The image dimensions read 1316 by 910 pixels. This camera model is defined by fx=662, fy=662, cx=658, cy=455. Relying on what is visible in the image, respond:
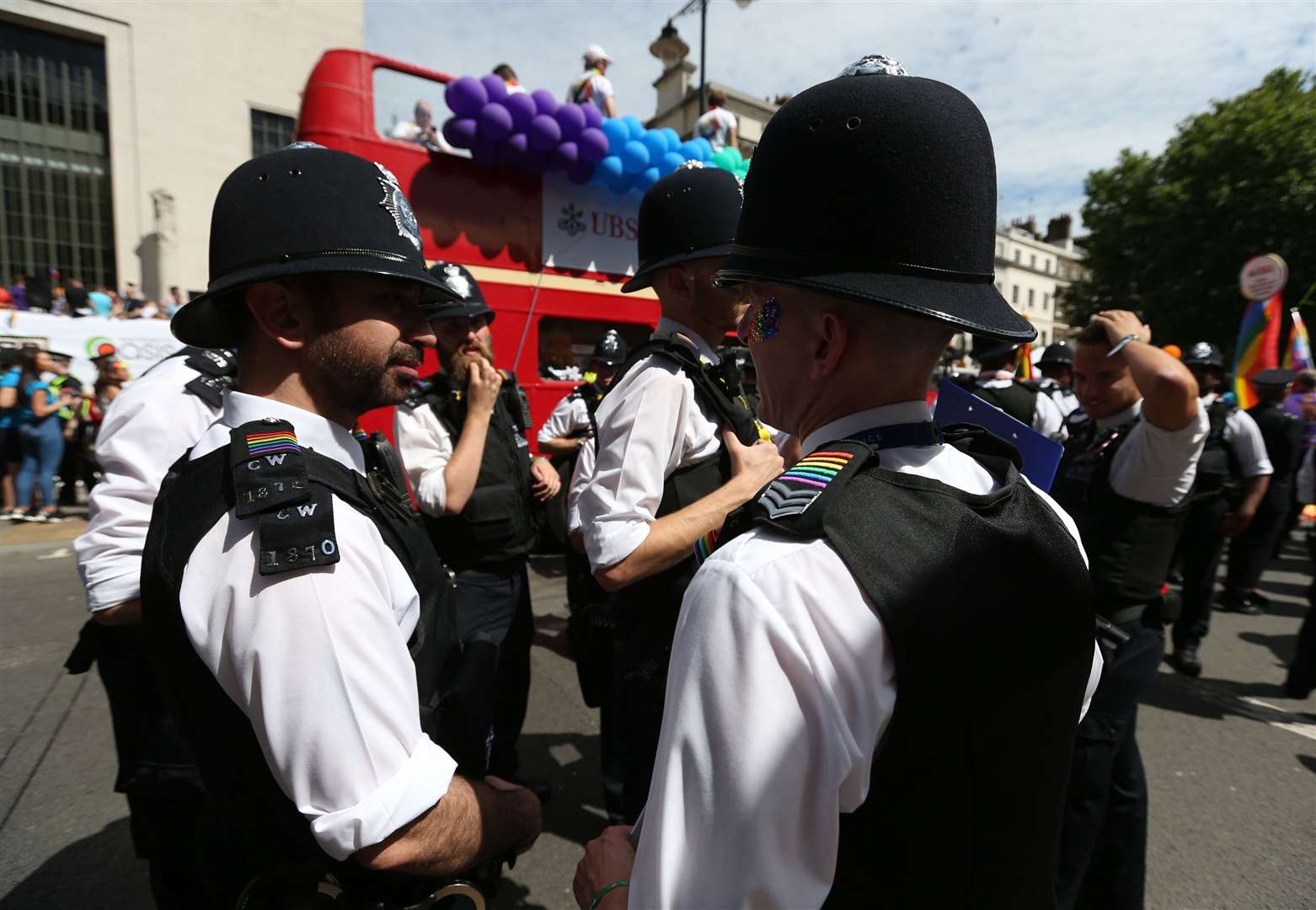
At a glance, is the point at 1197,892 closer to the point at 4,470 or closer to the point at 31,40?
the point at 4,470

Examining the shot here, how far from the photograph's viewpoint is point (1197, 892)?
2521 mm

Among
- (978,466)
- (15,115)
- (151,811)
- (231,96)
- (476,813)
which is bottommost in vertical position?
(151,811)

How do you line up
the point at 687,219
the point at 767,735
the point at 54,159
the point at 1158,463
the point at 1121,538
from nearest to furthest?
the point at 767,735
the point at 687,219
the point at 1158,463
the point at 1121,538
the point at 54,159

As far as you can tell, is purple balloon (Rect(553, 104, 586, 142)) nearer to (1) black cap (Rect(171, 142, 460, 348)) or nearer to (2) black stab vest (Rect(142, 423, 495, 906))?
(1) black cap (Rect(171, 142, 460, 348))

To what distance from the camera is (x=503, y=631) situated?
2.91 metres

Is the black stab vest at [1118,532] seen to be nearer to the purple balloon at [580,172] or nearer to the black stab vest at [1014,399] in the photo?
the black stab vest at [1014,399]

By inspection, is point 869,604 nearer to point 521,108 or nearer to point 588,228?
point 521,108

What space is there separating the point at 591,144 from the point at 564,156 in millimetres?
289

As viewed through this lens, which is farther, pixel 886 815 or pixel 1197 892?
pixel 1197 892

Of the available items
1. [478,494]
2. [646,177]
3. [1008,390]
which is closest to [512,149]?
[646,177]

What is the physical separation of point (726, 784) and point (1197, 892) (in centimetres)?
296

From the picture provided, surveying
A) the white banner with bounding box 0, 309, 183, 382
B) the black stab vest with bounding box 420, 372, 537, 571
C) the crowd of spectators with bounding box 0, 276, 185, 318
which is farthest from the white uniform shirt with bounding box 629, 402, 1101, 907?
the crowd of spectators with bounding box 0, 276, 185, 318

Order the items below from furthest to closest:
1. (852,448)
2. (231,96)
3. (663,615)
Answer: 1. (231,96)
2. (663,615)
3. (852,448)

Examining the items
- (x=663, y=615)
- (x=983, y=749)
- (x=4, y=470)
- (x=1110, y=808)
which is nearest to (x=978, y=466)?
(x=983, y=749)
